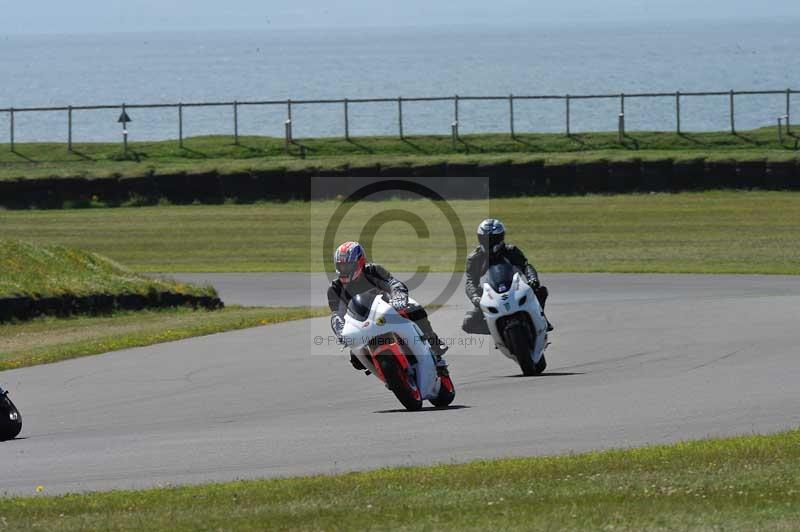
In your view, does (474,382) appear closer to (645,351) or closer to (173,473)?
(645,351)

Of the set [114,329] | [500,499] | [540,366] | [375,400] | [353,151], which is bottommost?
[114,329]

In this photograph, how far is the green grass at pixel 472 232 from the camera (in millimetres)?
32031

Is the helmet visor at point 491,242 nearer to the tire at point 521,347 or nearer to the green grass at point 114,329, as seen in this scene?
the tire at point 521,347

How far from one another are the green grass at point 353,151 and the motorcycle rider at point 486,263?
2744cm

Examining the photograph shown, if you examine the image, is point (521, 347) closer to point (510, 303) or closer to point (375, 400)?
point (510, 303)

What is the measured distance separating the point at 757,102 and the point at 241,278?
283ft

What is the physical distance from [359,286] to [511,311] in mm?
2414

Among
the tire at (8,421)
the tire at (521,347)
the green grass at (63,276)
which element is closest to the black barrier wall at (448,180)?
the green grass at (63,276)

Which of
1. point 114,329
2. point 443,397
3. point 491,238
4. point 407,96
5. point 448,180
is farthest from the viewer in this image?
point 407,96

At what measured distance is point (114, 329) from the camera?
21.9m

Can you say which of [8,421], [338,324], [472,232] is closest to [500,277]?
[338,324]

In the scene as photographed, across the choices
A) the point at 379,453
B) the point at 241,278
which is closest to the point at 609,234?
the point at 241,278

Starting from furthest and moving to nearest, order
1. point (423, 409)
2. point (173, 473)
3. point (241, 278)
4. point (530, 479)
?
1. point (241, 278)
2. point (423, 409)
3. point (173, 473)
4. point (530, 479)

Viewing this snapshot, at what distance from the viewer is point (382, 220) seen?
4044cm
